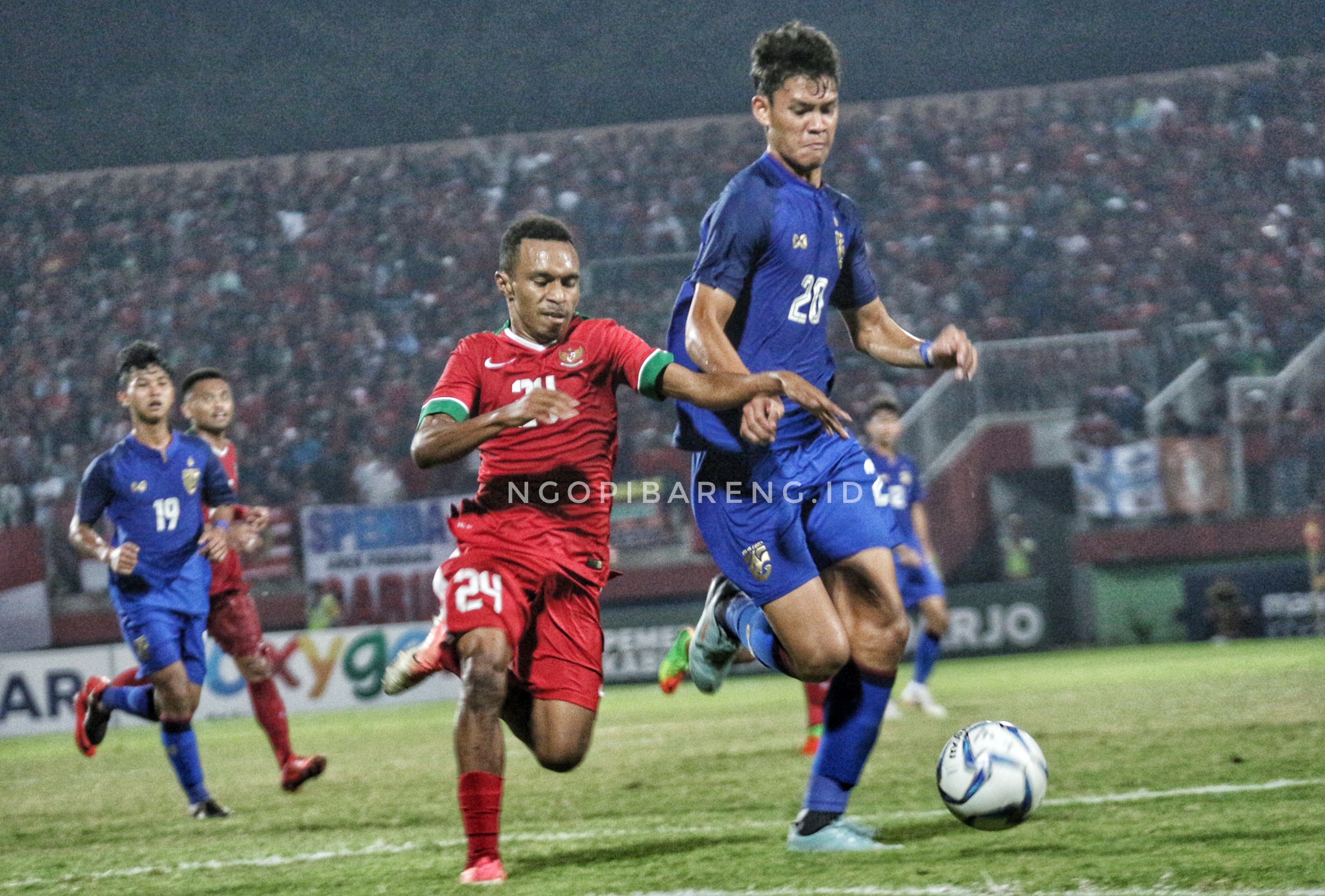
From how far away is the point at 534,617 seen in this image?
484cm

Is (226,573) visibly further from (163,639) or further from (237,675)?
(237,675)

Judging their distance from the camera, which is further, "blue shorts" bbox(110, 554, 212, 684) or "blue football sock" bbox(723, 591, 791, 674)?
"blue shorts" bbox(110, 554, 212, 684)

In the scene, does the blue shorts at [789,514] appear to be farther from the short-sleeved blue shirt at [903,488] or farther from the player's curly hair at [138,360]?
the short-sleeved blue shirt at [903,488]

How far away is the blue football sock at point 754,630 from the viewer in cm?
507

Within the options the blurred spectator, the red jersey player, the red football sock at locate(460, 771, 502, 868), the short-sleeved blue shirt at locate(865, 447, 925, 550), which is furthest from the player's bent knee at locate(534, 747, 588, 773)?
the blurred spectator

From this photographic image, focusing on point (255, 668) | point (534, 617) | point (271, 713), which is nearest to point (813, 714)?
point (271, 713)

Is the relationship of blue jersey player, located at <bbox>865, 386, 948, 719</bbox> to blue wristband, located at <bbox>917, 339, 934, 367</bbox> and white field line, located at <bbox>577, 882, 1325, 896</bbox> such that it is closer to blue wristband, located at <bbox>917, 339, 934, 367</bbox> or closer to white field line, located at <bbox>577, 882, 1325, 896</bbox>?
blue wristband, located at <bbox>917, 339, 934, 367</bbox>

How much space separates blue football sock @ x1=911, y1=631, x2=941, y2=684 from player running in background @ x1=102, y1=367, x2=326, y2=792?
4473mm

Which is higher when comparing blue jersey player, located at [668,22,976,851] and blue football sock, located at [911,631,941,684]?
blue jersey player, located at [668,22,976,851]

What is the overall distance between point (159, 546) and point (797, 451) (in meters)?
4.02

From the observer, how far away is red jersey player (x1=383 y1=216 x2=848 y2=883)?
4570 millimetres

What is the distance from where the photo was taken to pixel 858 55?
81.8 feet

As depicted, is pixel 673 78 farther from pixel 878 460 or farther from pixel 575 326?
pixel 575 326

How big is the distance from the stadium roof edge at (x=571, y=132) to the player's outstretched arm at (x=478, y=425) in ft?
67.0
